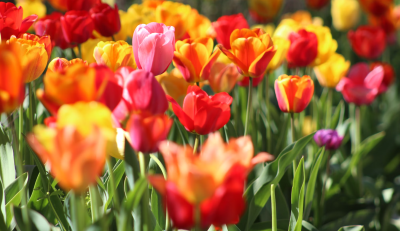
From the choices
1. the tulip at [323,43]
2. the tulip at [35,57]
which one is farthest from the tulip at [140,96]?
the tulip at [323,43]

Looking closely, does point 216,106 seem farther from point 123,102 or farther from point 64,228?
point 64,228

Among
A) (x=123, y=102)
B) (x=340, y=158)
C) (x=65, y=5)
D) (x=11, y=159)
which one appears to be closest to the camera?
(x=123, y=102)

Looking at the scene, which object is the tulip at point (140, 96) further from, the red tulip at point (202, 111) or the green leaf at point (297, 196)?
the green leaf at point (297, 196)

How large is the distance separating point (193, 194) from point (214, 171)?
0.03 meters

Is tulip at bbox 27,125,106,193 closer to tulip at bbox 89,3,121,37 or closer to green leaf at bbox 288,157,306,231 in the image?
green leaf at bbox 288,157,306,231

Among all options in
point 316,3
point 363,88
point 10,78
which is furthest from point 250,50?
point 316,3

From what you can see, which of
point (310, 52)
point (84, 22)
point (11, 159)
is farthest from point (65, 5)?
point (310, 52)

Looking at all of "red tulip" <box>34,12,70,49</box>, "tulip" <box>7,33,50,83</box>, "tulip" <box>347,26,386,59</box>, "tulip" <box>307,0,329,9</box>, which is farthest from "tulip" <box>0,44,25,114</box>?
"tulip" <box>307,0,329,9</box>

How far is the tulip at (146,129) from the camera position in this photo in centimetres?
49

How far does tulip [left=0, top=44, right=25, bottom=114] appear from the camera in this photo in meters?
0.42

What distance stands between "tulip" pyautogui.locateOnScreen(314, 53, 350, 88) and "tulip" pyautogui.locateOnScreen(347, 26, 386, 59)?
55 centimetres

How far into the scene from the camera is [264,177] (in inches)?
33.6

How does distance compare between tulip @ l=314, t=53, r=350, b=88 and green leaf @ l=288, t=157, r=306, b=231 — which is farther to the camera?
tulip @ l=314, t=53, r=350, b=88

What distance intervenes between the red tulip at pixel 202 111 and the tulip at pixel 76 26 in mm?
473
